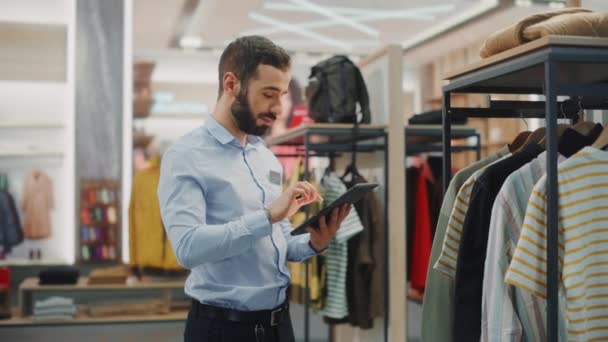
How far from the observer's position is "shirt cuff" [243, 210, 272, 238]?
5.93 ft

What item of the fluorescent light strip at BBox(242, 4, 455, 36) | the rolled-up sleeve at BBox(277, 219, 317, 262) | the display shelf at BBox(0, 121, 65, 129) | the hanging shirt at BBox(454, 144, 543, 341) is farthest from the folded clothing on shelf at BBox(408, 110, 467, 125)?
the display shelf at BBox(0, 121, 65, 129)

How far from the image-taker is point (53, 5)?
732 cm

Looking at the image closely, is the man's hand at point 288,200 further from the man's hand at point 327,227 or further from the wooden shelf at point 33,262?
the wooden shelf at point 33,262

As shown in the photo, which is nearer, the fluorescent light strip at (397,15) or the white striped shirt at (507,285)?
the white striped shirt at (507,285)

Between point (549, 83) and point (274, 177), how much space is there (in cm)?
95

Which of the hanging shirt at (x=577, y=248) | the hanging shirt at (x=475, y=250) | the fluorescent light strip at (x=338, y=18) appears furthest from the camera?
the fluorescent light strip at (x=338, y=18)

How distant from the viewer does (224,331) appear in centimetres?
194

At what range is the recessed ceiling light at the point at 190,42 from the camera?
10188mm

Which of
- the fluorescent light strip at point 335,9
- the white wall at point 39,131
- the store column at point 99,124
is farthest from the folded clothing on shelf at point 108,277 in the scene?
the fluorescent light strip at point 335,9

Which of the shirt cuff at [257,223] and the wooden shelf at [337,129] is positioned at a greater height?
the wooden shelf at [337,129]

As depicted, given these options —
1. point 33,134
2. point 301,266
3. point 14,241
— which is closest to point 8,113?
point 33,134

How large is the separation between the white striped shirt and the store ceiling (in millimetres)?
6652

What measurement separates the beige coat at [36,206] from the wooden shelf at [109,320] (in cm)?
147

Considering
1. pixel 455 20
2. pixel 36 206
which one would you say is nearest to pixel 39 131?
pixel 36 206
